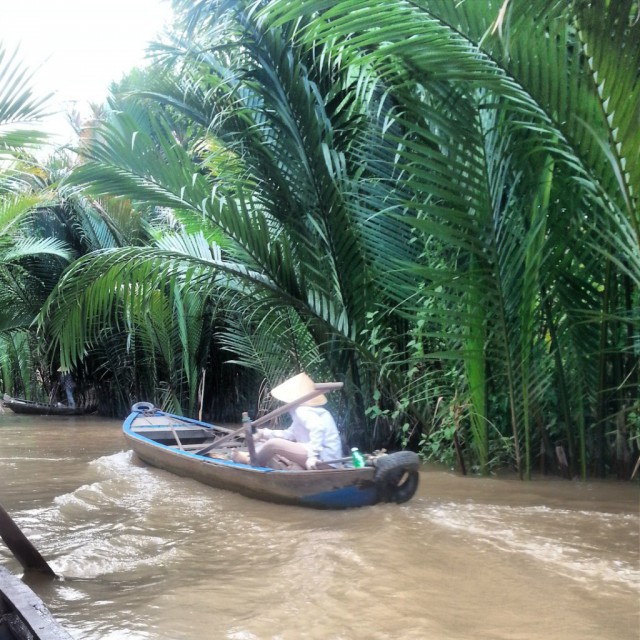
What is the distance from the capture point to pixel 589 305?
489 cm

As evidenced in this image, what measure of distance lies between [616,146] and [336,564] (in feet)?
8.48

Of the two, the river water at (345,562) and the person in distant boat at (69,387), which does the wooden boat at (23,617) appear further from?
the person in distant boat at (69,387)

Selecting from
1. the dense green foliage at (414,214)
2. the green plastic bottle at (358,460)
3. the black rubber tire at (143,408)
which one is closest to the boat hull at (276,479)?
the green plastic bottle at (358,460)

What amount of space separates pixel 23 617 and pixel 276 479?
295 cm

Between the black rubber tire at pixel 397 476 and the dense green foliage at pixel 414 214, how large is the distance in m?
0.80

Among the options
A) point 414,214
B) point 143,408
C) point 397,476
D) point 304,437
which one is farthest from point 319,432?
point 143,408

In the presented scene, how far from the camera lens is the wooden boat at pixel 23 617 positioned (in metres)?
2.06

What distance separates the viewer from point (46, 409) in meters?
13.5

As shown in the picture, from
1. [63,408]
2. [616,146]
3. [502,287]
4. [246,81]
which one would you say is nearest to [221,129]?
[246,81]

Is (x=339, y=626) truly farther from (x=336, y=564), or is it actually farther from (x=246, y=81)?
(x=246, y=81)

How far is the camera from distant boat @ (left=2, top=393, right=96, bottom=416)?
44.2ft

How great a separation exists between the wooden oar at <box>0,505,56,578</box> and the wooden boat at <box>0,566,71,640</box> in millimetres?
1068

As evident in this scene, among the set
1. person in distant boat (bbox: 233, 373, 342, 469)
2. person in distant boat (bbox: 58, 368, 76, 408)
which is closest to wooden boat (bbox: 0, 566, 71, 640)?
person in distant boat (bbox: 233, 373, 342, 469)

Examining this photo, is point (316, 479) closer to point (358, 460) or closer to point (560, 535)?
point (358, 460)
